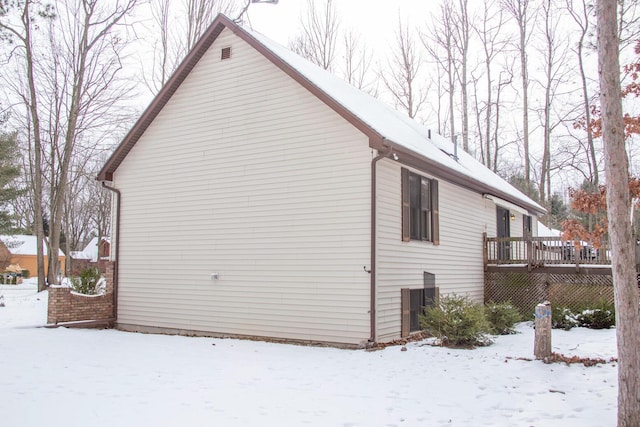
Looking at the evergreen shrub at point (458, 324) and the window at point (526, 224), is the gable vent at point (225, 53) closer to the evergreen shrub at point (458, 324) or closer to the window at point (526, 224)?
A: the evergreen shrub at point (458, 324)

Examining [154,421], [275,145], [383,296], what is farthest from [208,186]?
[154,421]

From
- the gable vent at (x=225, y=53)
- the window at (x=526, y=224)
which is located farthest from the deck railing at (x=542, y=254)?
the gable vent at (x=225, y=53)

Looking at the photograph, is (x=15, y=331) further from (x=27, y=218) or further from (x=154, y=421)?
(x=27, y=218)

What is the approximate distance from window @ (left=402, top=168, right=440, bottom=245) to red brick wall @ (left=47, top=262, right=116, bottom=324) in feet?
23.4

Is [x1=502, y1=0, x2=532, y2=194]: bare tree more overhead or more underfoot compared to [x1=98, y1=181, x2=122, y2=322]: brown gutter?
more overhead

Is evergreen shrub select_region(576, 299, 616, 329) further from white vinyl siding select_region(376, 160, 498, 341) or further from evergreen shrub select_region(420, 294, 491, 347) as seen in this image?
evergreen shrub select_region(420, 294, 491, 347)

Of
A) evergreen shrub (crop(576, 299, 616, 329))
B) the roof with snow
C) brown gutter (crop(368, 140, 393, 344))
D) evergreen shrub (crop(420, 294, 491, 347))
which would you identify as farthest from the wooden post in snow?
evergreen shrub (crop(576, 299, 616, 329))

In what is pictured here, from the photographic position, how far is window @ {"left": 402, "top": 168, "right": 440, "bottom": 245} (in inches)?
435

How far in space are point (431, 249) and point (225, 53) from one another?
246 inches

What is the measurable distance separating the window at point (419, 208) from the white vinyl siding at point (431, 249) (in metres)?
0.16

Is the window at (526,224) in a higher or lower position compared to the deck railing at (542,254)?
higher

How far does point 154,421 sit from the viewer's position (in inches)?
213

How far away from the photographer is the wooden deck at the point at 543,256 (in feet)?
45.6

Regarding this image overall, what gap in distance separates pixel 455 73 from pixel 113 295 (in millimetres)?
22371
